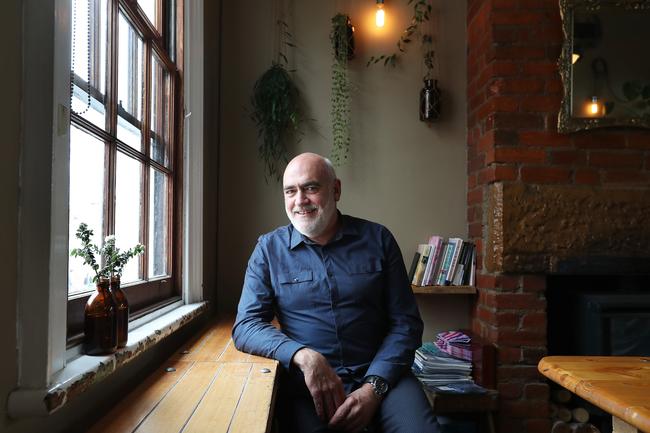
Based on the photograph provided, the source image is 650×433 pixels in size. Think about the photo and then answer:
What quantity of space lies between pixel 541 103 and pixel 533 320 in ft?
3.68

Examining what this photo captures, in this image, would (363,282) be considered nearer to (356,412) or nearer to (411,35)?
(356,412)

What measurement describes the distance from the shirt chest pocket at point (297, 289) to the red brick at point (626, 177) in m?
1.73

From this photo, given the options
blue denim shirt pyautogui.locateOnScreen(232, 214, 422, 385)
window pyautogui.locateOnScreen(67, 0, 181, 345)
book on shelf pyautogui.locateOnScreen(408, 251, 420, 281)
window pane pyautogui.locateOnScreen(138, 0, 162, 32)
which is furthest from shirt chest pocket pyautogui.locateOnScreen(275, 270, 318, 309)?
window pane pyautogui.locateOnScreen(138, 0, 162, 32)

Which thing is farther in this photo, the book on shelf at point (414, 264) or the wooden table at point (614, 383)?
the book on shelf at point (414, 264)

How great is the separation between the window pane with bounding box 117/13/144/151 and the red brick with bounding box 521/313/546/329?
2028mm

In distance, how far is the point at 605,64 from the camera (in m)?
2.71

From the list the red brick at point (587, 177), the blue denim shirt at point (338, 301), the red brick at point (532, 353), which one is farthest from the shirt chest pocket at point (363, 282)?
the red brick at point (587, 177)

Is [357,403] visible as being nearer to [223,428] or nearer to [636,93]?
[223,428]

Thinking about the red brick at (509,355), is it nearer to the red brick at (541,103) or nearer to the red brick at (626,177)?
the red brick at (626,177)

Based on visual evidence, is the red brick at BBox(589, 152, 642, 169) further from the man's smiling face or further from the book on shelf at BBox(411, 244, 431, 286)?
the man's smiling face

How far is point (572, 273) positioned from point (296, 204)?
59.8 inches

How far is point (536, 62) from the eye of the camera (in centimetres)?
271

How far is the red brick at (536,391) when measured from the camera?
8.85 ft

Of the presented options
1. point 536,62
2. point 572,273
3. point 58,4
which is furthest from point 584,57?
point 58,4
